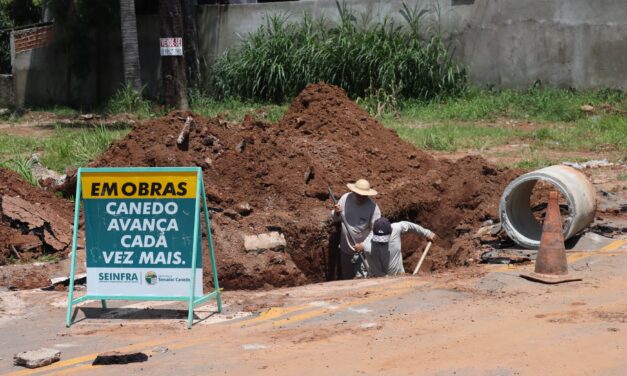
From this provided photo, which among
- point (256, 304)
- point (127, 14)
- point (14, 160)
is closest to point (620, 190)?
point (256, 304)

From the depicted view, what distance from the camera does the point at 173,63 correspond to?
22.3 meters

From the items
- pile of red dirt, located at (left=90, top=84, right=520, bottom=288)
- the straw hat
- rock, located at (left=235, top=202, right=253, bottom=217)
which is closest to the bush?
pile of red dirt, located at (left=90, top=84, right=520, bottom=288)

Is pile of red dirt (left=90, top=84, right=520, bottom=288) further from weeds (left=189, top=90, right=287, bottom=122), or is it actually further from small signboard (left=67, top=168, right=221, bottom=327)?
weeds (left=189, top=90, right=287, bottom=122)

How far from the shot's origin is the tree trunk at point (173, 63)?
21.8 meters

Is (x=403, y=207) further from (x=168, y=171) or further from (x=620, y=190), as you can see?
(x=168, y=171)

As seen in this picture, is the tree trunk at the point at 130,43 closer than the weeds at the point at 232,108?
No

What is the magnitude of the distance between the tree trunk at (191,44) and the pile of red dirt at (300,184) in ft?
33.2

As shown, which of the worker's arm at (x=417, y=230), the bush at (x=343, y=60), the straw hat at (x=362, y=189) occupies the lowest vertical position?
the worker's arm at (x=417, y=230)

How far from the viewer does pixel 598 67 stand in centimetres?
2114

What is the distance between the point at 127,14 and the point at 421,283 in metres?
14.6

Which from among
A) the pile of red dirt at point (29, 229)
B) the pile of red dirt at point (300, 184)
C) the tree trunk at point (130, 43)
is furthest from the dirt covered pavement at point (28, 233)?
the tree trunk at point (130, 43)

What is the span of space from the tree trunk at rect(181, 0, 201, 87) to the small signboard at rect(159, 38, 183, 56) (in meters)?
2.42

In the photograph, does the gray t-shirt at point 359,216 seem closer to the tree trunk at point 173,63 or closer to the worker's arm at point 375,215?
the worker's arm at point 375,215

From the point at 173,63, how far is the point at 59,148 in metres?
5.78
